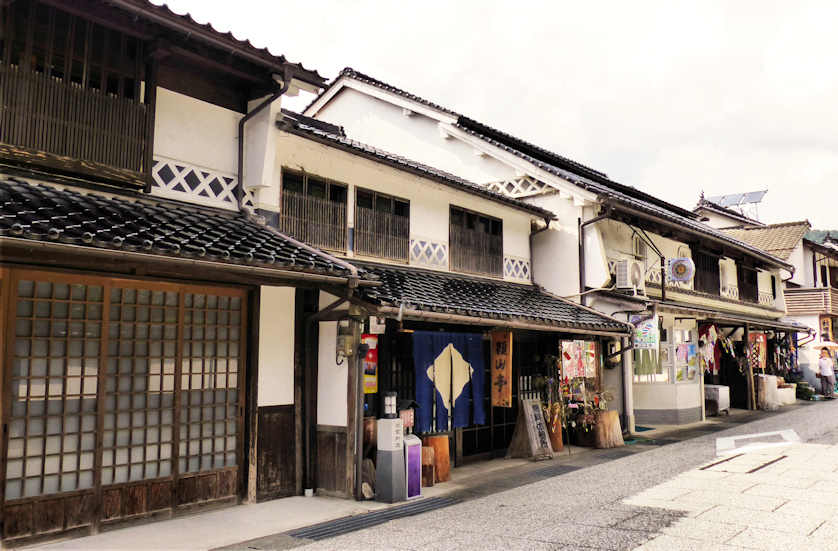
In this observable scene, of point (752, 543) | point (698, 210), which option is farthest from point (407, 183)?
point (698, 210)

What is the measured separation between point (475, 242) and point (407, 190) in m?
2.52

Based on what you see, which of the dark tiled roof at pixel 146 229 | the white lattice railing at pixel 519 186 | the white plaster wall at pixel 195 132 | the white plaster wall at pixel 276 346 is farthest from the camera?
the white lattice railing at pixel 519 186

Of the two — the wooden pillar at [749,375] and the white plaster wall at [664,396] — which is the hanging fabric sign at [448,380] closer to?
the white plaster wall at [664,396]

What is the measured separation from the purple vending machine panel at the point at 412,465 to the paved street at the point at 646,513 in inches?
30.8

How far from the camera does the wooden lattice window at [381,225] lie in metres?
11.9

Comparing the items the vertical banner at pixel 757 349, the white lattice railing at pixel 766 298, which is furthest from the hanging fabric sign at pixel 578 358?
the white lattice railing at pixel 766 298

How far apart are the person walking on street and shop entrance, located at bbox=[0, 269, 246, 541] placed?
28.3m

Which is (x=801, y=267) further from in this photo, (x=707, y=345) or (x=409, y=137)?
(x=409, y=137)

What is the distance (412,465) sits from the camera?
9633 mm

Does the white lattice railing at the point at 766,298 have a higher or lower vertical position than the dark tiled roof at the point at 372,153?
lower

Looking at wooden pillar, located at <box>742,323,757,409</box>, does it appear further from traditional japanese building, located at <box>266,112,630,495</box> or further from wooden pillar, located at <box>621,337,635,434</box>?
traditional japanese building, located at <box>266,112,630,495</box>

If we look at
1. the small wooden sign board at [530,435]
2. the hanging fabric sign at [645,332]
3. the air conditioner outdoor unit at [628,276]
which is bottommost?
the small wooden sign board at [530,435]

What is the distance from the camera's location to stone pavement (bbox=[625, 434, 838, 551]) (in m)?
7.07

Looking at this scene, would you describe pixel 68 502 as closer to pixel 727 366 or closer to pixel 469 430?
pixel 469 430
